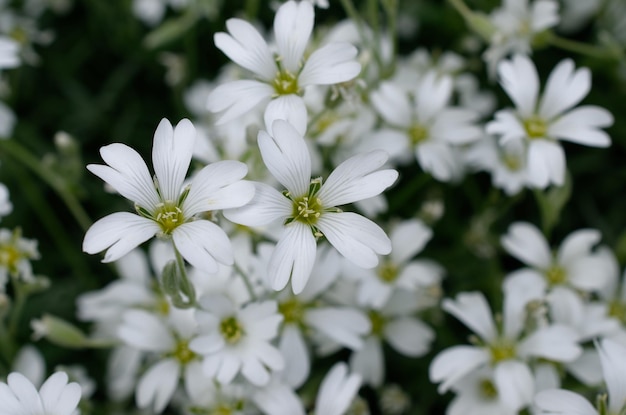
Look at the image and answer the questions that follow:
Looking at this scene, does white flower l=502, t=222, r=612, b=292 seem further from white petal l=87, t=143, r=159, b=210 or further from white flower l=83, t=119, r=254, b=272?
white petal l=87, t=143, r=159, b=210

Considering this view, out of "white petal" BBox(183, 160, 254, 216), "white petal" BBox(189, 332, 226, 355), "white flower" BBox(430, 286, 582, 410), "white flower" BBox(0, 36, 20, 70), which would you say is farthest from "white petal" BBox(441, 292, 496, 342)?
"white flower" BBox(0, 36, 20, 70)

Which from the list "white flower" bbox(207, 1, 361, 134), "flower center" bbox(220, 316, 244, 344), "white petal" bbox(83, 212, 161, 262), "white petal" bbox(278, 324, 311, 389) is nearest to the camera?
"white petal" bbox(83, 212, 161, 262)

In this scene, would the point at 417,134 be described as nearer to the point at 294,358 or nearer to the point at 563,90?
the point at 563,90

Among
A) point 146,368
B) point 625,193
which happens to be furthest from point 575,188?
point 146,368

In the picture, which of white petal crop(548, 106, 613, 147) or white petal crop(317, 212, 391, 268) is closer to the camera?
white petal crop(317, 212, 391, 268)

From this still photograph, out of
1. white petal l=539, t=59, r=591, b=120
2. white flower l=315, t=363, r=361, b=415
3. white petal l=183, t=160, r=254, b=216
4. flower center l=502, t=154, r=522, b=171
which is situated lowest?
white flower l=315, t=363, r=361, b=415

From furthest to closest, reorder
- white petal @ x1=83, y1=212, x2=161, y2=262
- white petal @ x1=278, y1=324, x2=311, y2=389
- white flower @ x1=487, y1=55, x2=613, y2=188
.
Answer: white flower @ x1=487, y1=55, x2=613, y2=188, white petal @ x1=278, y1=324, x2=311, y2=389, white petal @ x1=83, y1=212, x2=161, y2=262
